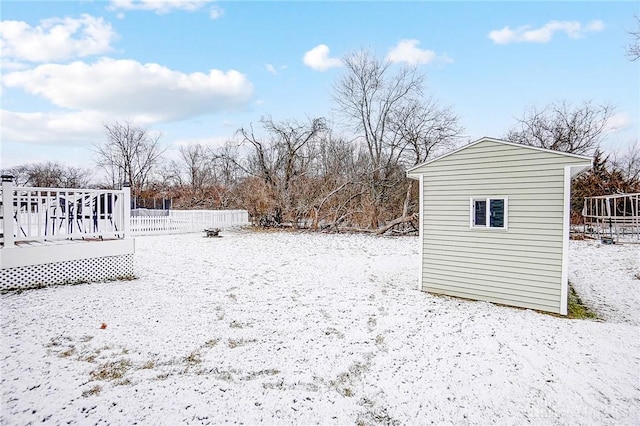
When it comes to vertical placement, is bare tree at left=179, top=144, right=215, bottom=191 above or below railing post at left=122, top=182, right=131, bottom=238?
above

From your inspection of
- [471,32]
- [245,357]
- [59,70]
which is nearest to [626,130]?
[471,32]

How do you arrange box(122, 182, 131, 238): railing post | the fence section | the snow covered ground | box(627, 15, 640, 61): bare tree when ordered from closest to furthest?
the snow covered ground
box(122, 182, 131, 238): railing post
box(627, 15, 640, 61): bare tree
the fence section

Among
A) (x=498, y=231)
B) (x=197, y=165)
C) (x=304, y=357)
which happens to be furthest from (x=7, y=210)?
(x=197, y=165)

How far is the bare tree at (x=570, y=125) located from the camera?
54.9ft

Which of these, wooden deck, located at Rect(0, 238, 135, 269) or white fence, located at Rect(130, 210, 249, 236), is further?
white fence, located at Rect(130, 210, 249, 236)

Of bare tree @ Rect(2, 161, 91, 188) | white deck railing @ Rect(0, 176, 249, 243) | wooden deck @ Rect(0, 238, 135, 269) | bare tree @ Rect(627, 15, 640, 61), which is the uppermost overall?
bare tree @ Rect(627, 15, 640, 61)

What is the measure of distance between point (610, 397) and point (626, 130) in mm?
20356

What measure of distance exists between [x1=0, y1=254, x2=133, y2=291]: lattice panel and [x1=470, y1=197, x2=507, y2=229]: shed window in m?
6.36

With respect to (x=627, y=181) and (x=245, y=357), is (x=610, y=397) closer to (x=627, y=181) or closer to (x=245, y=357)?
(x=245, y=357)

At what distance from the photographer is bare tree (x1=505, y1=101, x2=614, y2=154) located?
1672 centimetres

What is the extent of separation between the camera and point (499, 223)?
5.21m

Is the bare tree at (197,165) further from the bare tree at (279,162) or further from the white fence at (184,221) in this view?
the white fence at (184,221)

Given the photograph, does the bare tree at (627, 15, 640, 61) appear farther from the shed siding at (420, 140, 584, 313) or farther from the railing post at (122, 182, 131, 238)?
the railing post at (122, 182, 131, 238)

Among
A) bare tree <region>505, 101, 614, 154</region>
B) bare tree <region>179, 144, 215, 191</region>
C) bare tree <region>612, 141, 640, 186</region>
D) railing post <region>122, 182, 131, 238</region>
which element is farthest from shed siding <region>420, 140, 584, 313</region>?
bare tree <region>179, 144, 215, 191</region>
